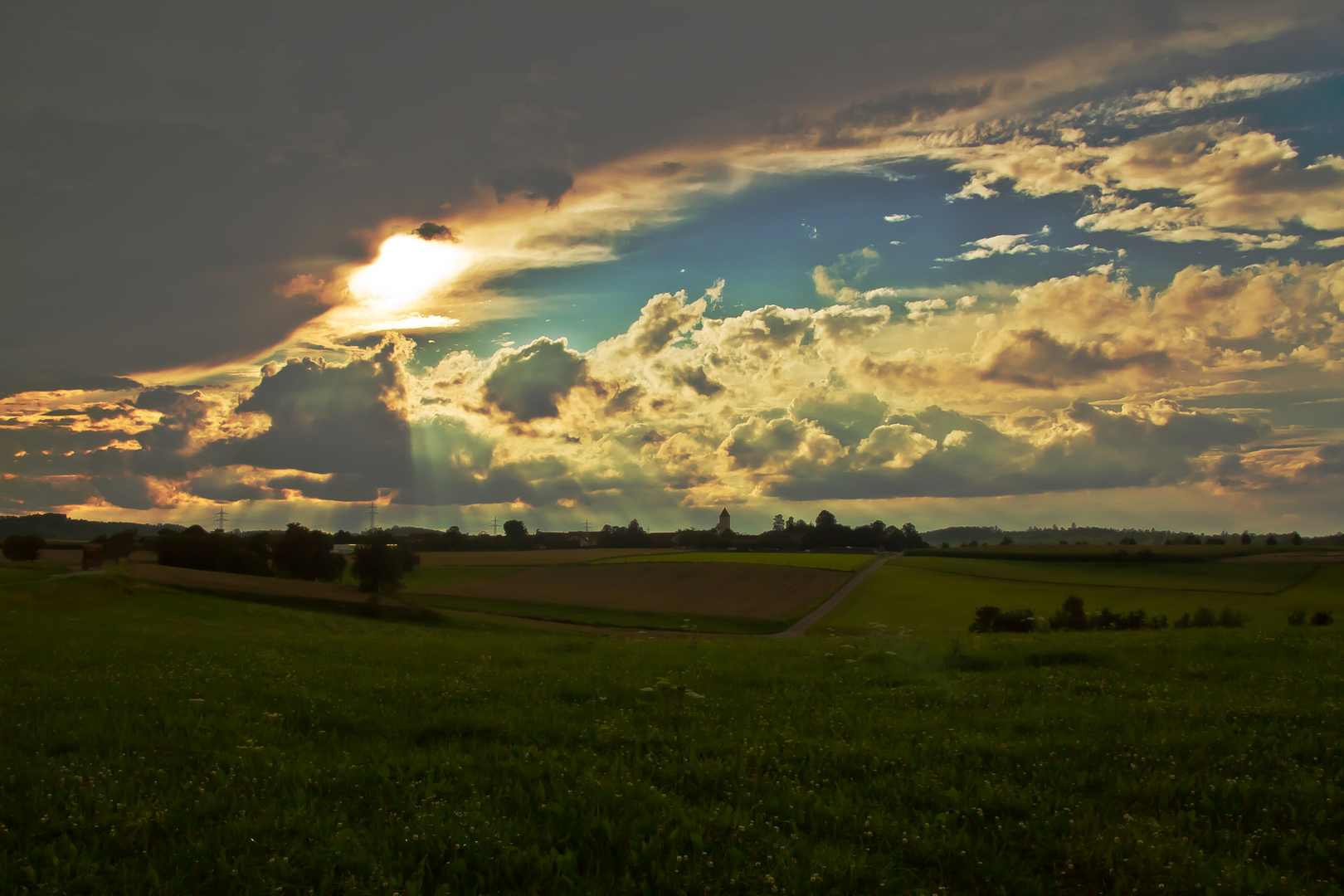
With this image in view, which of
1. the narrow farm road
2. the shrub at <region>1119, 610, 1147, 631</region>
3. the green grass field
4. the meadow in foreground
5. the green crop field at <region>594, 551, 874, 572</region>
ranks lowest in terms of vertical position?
the green grass field

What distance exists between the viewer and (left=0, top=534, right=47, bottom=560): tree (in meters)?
97.1

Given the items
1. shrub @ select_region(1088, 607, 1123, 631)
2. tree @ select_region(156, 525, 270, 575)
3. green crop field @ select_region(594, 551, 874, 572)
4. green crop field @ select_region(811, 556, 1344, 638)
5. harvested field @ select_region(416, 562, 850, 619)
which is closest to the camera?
shrub @ select_region(1088, 607, 1123, 631)

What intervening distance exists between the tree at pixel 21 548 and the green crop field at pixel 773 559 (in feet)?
255

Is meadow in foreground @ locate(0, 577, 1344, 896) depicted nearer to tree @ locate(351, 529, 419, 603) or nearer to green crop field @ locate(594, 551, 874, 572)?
tree @ locate(351, 529, 419, 603)

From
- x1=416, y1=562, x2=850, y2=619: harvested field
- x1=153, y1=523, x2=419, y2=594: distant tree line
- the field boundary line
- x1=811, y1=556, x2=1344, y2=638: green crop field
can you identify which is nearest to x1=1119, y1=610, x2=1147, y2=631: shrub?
x1=811, y1=556, x2=1344, y2=638: green crop field

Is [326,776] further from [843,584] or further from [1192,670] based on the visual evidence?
[843,584]

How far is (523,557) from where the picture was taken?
15088 centimetres

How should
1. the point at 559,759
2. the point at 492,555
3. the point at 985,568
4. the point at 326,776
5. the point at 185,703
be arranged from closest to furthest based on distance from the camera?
the point at 326,776 → the point at 559,759 → the point at 185,703 → the point at 985,568 → the point at 492,555

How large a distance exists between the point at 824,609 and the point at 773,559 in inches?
1797

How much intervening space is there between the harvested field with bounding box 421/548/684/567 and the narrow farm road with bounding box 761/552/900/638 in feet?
162

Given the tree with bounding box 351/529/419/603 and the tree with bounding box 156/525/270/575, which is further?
the tree with bounding box 156/525/270/575

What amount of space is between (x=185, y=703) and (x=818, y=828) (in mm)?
9953

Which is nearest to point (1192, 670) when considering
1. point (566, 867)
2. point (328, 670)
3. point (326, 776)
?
point (566, 867)

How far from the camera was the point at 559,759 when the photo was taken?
8992mm
